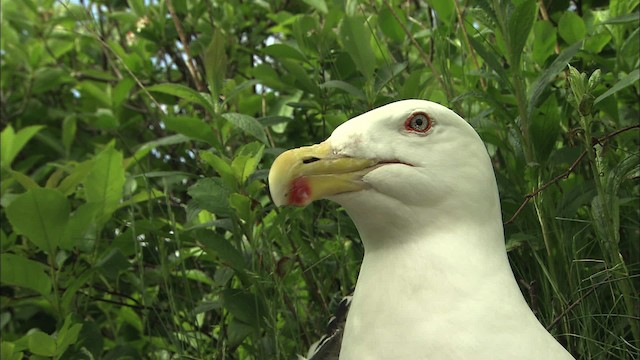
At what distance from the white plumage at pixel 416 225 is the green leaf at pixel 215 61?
0.62 metres

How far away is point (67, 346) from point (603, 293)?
1040mm

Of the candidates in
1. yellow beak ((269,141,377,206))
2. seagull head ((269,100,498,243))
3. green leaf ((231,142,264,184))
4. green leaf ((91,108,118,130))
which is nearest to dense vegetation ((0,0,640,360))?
green leaf ((231,142,264,184))

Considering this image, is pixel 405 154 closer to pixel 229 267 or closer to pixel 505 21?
pixel 505 21

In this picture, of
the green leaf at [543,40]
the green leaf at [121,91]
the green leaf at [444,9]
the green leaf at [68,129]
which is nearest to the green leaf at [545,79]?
the green leaf at [543,40]

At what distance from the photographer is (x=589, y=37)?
84.2 inches

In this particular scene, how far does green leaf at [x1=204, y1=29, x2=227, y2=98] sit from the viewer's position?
6.45ft

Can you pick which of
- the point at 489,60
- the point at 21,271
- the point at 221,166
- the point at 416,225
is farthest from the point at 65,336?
the point at 489,60

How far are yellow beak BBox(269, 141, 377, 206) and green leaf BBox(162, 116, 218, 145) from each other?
2.13 feet

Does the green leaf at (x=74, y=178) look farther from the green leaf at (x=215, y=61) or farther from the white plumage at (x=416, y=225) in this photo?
the white plumage at (x=416, y=225)

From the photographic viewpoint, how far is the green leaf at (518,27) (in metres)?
1.76

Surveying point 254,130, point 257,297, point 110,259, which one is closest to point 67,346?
point 110,259

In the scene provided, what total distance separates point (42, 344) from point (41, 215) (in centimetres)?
28

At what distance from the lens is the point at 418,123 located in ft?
4.64

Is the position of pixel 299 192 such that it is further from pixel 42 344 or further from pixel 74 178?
pixel 74 178
